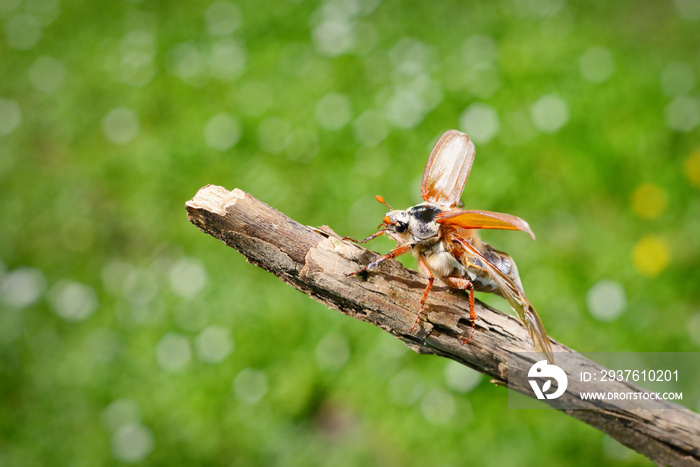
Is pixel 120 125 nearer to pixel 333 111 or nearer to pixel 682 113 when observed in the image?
pixel 333 111

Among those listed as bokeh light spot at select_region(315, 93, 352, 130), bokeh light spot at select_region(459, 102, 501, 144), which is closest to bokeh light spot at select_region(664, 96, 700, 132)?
bokeh light spot at select_region(459, 102, 501, 144)

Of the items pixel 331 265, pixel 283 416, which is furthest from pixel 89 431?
pixel 331 265

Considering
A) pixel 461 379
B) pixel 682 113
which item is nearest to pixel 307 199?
pixel 461 379

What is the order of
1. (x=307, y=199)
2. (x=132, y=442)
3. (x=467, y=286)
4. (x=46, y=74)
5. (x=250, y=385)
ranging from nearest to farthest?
(x=467, y=286)
(x=132, y=442)
(x=250, y=385)
(x=307, y=199)
(x=46, y=74)

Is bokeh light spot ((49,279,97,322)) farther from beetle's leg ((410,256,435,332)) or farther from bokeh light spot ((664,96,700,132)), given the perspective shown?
bokeh light spot ((664,96,700,132))

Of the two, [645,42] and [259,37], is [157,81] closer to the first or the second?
[259,37]

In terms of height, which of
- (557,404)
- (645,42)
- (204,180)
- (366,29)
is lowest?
(557,404)
